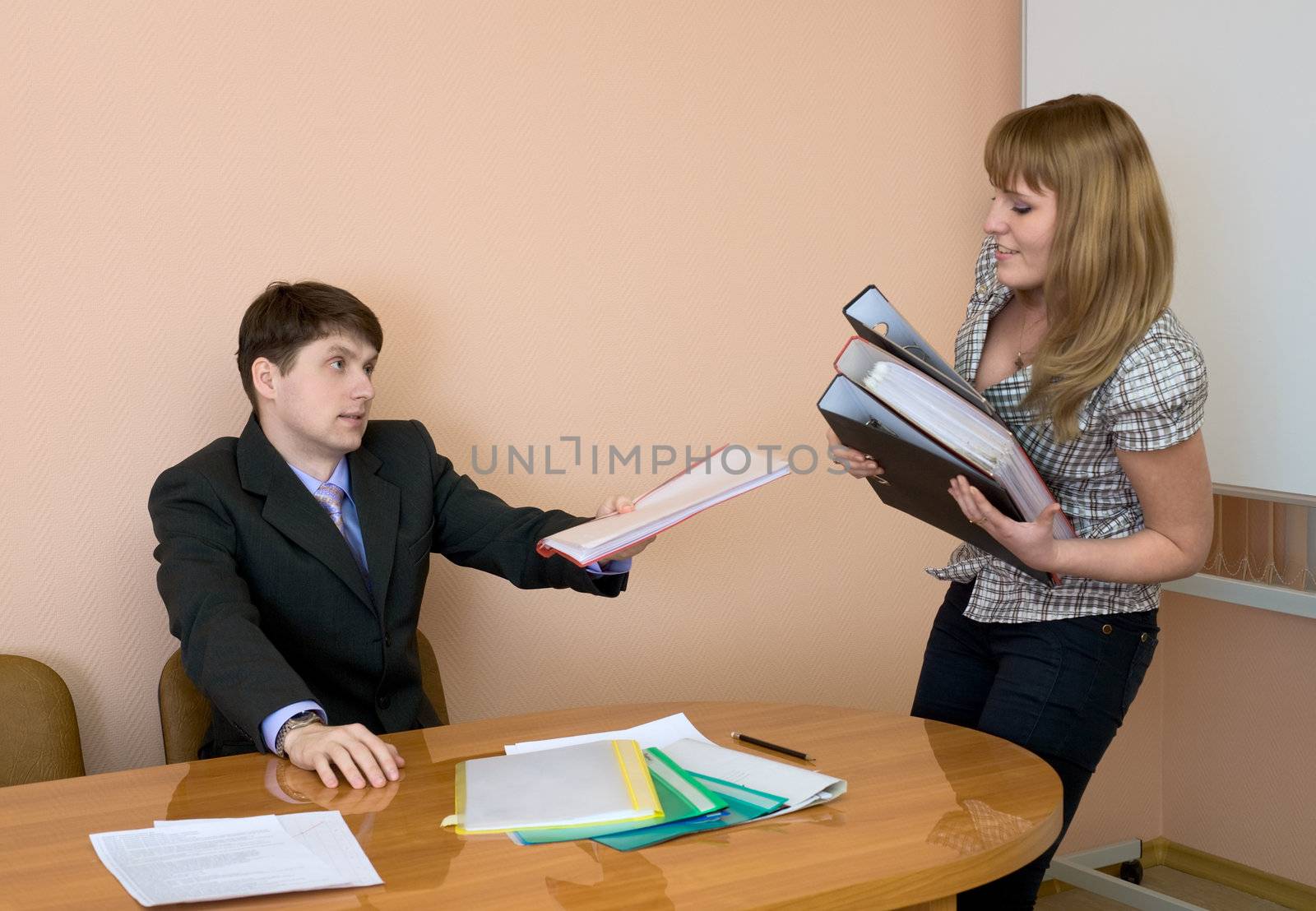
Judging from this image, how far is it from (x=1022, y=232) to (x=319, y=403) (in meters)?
1.11

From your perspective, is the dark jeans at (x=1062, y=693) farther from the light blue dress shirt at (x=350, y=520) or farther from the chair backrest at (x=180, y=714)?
the chair backrest at (x=180, y=714)

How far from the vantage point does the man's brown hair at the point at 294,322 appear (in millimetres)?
1977

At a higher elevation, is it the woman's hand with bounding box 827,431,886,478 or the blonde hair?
the blonde hair

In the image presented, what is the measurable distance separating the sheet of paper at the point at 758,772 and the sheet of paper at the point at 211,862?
1.56 ft

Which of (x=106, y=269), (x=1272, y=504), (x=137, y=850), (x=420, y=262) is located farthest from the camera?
(x=1272, y=504)

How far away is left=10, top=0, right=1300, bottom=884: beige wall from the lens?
81.4 inches

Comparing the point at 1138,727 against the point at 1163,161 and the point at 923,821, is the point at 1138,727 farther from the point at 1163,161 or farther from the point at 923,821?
the point at 923,821

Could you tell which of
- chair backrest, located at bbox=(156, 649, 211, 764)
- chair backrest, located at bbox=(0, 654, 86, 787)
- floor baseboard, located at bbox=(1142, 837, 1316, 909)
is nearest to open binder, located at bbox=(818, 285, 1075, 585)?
chair backrest, located at bbox=(156, 649, 211, 764)

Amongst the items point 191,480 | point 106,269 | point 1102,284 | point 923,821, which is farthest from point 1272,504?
point 106,269

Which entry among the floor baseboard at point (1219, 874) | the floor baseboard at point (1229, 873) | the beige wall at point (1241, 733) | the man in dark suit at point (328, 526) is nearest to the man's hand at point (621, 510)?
the man in dark suit at point (328, 526)

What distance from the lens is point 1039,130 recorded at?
1.66 metres

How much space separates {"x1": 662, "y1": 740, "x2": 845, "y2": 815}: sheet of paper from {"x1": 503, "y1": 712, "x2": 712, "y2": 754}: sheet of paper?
0.02m

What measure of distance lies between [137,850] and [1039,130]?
4.68ft

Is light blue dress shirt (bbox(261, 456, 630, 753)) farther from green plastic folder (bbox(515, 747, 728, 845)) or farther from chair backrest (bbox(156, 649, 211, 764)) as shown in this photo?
green plastic folder (bbox(515, 747, 728, 845))
